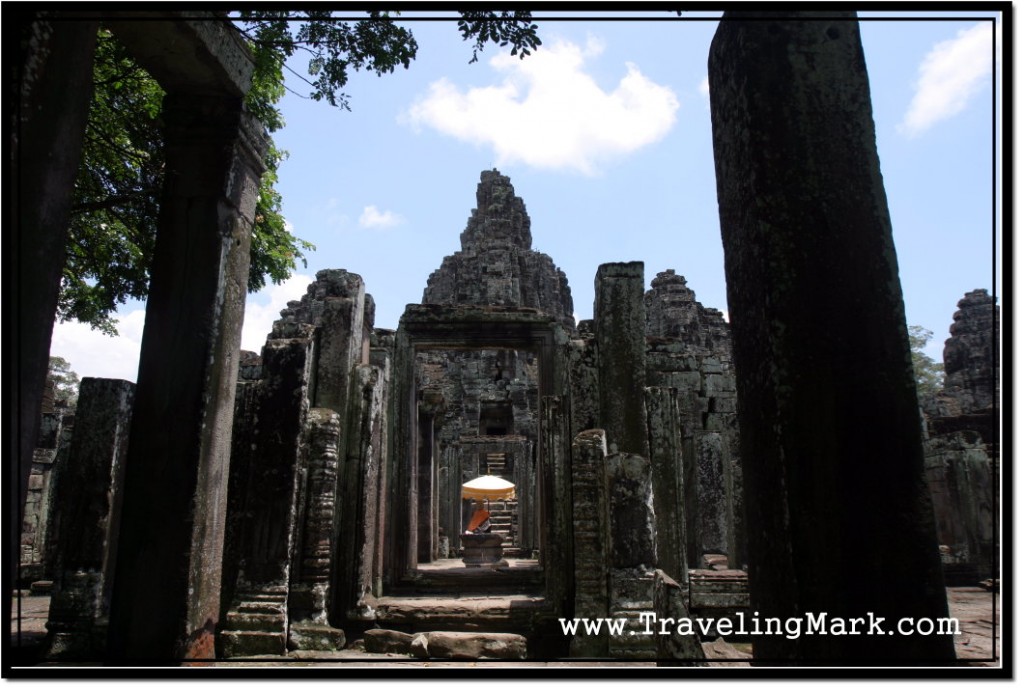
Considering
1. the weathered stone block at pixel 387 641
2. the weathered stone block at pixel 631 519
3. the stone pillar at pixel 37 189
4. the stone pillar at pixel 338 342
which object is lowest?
the weathered stone block at pixel 387 641

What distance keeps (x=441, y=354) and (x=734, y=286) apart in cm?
2526

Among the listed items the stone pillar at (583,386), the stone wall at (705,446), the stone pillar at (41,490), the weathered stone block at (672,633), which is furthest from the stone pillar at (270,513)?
the stone pillar at (41,490)

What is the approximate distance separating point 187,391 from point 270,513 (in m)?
3.38

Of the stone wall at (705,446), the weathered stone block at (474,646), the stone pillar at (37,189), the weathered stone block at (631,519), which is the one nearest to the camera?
the stone pillar at (37,189)

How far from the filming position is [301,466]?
6934mm

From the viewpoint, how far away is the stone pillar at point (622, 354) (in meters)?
8.46

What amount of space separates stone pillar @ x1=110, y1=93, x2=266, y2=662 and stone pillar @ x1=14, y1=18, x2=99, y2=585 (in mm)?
894

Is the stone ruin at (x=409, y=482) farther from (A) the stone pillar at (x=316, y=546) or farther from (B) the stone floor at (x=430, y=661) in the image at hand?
(B) the stone floor at (x=430, y=661)

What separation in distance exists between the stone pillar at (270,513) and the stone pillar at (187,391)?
2843 millimetres

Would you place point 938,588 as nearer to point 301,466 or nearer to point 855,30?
point 855,30

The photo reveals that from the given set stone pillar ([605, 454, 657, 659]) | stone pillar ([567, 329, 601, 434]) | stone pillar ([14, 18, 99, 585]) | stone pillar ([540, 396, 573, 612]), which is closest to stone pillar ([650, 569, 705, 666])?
stone pillar ([605, 454, 657, 659])

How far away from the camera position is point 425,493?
13.2 metres

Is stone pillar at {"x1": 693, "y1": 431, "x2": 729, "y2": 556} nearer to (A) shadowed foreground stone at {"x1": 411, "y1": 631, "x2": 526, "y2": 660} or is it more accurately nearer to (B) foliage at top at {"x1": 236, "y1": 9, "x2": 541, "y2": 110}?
(A) shadowed foreground stone at {"x1": 411, "y1": 631, "x2": 526, "y2": 660}

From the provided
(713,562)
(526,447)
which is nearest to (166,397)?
(713,562)
